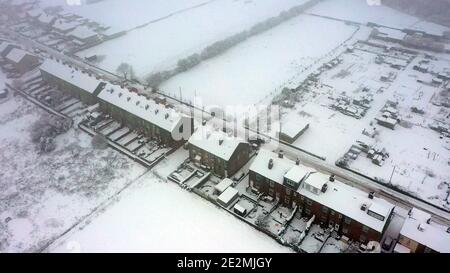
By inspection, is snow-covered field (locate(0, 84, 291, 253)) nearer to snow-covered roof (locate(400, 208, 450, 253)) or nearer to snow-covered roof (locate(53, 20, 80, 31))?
snow-covered roof (locate(400, 208, 450, 253))

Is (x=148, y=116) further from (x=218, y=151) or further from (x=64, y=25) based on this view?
(x=64, y=25)

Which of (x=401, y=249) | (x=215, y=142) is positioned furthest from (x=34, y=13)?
(x=401, y=249)

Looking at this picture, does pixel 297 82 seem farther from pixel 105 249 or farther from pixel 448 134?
pixel 105 249

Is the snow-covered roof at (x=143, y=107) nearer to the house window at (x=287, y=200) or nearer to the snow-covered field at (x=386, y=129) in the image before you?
the snow-covered field at (x=386, y=129)

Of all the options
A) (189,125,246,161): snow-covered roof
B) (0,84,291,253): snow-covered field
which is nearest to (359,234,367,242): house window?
(0,84,291,253): snow-covered field

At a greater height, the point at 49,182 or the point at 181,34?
the point at 181,34
